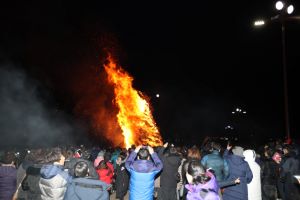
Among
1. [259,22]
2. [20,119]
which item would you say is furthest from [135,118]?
[259,22]

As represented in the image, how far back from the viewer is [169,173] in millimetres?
9031

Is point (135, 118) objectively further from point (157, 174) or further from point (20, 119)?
point (157, 174)

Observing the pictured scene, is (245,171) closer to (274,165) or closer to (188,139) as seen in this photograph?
(274,165)

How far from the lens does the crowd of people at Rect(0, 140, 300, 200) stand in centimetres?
472

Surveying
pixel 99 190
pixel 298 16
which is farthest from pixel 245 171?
pixel 298 16

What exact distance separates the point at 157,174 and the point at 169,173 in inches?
81.4

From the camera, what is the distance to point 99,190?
4.75m

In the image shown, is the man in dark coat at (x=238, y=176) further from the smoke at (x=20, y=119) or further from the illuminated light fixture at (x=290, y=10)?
the smoke at (x=20, y=119)

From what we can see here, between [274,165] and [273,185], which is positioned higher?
[274,165]

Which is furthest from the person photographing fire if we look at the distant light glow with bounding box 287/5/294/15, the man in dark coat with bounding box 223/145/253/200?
the distant light glow with bounding box 287/5/294/15

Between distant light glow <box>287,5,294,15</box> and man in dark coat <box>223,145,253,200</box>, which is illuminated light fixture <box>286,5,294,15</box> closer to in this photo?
distant light glow <box>287,5,294,15</box>

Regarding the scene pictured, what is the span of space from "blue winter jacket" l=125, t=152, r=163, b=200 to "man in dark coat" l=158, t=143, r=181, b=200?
2734mm

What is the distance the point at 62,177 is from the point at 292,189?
18.0 ft

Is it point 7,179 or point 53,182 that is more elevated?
point 53,182
